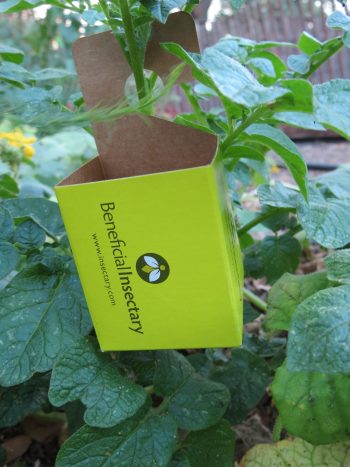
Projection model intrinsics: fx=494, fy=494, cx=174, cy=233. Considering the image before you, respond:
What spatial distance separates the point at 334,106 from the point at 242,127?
0.41 feet

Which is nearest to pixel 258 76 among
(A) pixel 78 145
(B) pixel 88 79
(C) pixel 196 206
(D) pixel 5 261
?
(B) pixel 88 79

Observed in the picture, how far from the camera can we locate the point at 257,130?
2.59 feet

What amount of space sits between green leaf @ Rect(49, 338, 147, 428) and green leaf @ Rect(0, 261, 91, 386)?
0.07ft

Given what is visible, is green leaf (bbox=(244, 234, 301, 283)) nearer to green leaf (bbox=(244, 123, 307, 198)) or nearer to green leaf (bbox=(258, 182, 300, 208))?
green leaf (bbox=(258, 182, 300, 208))

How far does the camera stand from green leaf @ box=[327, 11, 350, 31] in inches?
26.7

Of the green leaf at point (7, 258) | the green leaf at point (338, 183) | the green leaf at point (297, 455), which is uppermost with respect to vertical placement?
the green leaf at point (7, 258)

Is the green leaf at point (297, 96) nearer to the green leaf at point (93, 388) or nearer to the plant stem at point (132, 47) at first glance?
the plant stem at point (132, 47)

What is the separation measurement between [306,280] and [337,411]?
9.3 inches

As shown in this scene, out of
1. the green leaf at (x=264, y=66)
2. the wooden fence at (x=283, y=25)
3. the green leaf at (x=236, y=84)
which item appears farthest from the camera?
the wooden fence at (x=283, y=25)

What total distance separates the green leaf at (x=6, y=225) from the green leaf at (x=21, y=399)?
0.28 meters

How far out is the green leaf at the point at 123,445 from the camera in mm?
672

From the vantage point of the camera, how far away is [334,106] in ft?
1.83

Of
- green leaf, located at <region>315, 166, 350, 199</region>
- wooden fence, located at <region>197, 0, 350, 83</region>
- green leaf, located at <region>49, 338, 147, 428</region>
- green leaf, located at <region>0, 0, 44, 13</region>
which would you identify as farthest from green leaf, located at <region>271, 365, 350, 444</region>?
wooden fence, located at <region>197, 0, 350, 83</region>

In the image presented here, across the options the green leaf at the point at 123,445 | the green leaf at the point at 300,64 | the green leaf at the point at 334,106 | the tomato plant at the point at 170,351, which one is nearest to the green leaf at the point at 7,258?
the tomato plant at the point at 170,351
